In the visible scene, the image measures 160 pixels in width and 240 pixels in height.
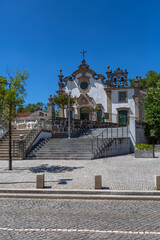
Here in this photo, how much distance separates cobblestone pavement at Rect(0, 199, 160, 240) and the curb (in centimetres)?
28

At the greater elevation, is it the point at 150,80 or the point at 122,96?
the point at 150,80

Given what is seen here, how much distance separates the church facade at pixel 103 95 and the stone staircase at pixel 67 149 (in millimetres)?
16873

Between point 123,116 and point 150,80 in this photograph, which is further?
point 150,80

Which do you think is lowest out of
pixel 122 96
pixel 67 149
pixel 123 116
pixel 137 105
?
pixel 67 149

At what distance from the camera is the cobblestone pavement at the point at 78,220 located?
465cm

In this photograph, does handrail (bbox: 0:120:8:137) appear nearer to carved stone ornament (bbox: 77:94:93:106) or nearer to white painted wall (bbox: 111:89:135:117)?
carved stone ornament (bbox: 77:94:93:106)

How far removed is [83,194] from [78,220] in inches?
88.1

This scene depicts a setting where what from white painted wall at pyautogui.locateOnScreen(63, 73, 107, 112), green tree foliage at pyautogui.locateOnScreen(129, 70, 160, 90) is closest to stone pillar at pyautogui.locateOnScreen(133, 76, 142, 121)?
white painted wall at pyautogui.locateOnScreen(63, 73, 107, 112)

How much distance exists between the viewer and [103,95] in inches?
1539

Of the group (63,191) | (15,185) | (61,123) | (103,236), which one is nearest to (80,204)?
(63,191)

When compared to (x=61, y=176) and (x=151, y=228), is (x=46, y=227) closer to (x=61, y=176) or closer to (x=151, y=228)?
(x=151, y=228)

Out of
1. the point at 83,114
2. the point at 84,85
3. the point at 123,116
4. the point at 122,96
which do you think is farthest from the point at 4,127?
the point at 122,96

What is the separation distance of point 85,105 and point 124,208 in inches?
1335

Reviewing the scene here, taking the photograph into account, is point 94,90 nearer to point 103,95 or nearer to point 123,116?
point 103,95
